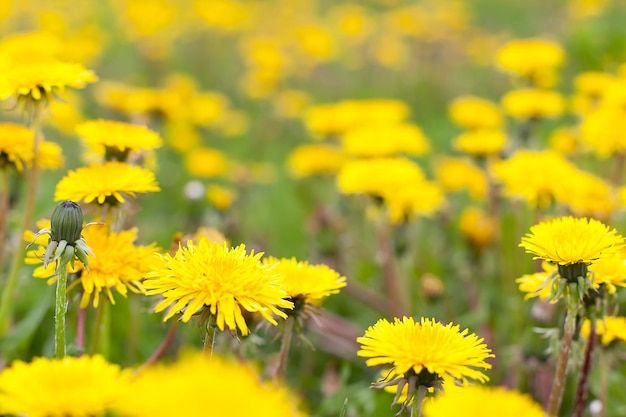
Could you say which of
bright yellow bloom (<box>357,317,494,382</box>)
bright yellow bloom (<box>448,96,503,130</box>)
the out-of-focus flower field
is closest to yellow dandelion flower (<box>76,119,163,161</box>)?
the out-of-focus flower field

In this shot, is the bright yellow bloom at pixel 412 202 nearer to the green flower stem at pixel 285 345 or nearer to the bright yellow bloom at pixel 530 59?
the bright yellow bloom at pixel 530 59

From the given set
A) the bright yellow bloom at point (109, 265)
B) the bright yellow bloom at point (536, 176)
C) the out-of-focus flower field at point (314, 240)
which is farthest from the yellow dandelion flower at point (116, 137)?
the bright yellow bloom at point (536, 176)

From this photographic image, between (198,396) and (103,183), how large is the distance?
833 mm

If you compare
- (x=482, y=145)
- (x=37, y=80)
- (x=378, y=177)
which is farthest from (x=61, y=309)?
(x=482, y=145)

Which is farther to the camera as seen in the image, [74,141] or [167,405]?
[74,141]

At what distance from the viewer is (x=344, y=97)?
6.07 meters

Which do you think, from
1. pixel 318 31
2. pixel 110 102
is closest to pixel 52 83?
pixel 110 102

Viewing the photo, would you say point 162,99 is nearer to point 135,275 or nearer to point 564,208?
point 564,208

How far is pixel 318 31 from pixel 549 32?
7.42ft

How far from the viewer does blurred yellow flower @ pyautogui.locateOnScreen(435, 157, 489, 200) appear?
300 cm

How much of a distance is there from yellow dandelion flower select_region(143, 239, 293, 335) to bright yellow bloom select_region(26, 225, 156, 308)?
0.19m

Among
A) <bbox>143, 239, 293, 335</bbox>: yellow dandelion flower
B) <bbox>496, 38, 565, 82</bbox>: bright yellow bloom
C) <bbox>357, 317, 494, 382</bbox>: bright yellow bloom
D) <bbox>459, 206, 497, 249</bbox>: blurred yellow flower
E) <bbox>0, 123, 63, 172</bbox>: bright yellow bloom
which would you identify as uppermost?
<bbox>496, 38, 565, 82</bbox>: bright yellow bloom

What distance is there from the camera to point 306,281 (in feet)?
4.21

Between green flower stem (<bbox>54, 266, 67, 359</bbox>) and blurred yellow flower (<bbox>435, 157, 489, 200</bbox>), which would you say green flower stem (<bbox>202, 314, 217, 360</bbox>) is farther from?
blurred yellow flower (<bbox>435, 157, 489, 200</bbox>)
